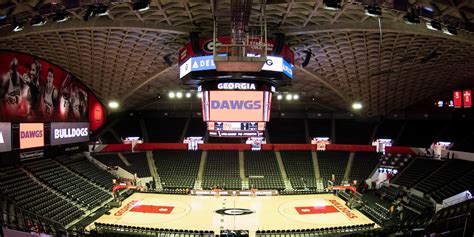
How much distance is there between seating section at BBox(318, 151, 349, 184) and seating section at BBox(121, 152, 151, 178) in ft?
66.3

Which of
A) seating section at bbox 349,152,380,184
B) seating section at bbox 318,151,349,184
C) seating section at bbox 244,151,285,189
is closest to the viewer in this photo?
seating section at bbox 244,151,285,189

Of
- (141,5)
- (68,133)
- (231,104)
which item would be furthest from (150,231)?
(68,133)

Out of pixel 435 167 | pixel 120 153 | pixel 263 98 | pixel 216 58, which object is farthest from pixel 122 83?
pixel 435 167

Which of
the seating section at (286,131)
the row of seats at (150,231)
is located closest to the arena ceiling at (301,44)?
the seating section at (286,131)

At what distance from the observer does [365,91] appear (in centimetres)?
4000

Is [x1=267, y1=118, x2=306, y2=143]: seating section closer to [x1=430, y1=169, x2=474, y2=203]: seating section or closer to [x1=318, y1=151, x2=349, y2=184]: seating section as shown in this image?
[x1=318, y1=151, x2=349, y2=184]: seating section

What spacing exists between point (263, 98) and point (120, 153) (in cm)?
2539

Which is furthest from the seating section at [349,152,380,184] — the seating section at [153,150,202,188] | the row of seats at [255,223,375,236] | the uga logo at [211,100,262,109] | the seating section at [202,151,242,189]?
the uga logo at [211,100,262,109]

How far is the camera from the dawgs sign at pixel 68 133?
30652mm

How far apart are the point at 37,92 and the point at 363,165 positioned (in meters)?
34.7

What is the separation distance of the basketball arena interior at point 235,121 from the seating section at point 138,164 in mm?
283

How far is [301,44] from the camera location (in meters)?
27.5

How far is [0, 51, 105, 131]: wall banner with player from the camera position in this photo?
24703 mm

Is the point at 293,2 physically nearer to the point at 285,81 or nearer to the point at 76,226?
the point at 285,81
